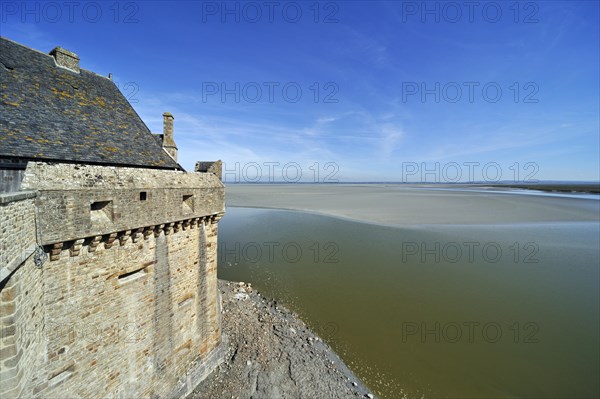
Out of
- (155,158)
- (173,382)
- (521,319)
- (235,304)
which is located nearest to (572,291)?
(521,319)

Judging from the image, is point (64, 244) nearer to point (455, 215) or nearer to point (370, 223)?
point (370, 223)

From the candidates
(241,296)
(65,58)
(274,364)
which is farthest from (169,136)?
(274,364)

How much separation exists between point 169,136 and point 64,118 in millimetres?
4182

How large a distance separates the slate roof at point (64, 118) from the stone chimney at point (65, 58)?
0.78 ft

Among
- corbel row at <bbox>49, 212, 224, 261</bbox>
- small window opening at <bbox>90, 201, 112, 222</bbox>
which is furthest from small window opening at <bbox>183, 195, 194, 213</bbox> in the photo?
small window opening at <bbox>90, 201, 112, 222</bbox>

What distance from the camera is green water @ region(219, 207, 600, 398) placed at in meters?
10.2

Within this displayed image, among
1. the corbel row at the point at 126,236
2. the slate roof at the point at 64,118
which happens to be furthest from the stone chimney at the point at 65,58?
the corbel row at the point at 126,236

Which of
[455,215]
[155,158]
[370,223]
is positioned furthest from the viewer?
[455,215]

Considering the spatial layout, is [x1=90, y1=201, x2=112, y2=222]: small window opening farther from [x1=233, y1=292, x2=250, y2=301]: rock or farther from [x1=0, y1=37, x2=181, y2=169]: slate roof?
[x1=233, y1=292, x2=250, y2=301]: rock

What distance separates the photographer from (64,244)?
5504 mm

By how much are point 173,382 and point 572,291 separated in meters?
21.9

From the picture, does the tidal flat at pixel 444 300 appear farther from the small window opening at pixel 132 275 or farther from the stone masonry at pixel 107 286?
the small window opening at pixel 132 275

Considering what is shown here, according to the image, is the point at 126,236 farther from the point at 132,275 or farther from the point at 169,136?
the point at 169,136

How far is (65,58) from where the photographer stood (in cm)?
1100
